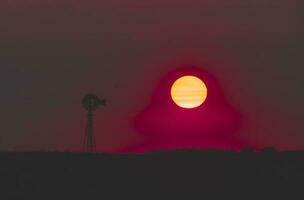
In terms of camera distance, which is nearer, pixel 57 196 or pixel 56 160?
pixel 57 196

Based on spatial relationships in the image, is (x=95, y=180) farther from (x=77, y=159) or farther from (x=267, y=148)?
(x=267, y=148)

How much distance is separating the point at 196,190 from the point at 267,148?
31.2ft

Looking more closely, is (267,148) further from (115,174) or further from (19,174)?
(19,174)

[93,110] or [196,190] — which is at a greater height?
[93,110]

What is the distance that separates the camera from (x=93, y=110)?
77500 mm

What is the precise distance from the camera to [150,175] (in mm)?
50375

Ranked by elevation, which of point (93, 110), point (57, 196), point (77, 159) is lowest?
point (57, 196)

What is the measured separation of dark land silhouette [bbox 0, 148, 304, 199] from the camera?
48031 millimetres

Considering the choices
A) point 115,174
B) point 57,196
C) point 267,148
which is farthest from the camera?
point 267,148

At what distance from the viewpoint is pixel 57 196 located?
4716 centimetres

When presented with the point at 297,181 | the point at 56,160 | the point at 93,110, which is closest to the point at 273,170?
the point at 297,181

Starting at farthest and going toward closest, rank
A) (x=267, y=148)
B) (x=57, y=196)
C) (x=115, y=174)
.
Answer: (x=267, y=148) → (x=115, y=174) → (x=57, y=196)

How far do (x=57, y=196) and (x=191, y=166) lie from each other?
780cm

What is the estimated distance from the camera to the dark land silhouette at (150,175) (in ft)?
158
